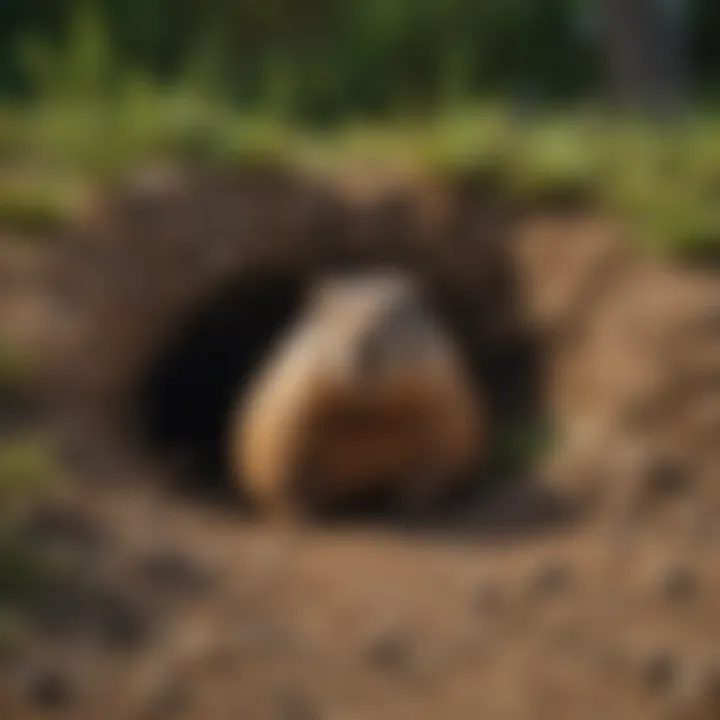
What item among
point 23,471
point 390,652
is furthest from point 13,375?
point 390,652

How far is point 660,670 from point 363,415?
1162 mm

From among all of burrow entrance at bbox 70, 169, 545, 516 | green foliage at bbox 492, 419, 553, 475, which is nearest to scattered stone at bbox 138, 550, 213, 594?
green foliage at bbox 492, 419, 553, 475

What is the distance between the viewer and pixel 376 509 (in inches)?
145

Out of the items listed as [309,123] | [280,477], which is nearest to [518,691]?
[280,477]

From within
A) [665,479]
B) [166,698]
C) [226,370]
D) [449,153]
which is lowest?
[166,698]

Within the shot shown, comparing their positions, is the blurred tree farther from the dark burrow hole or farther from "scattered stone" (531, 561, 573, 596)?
"scattered stone" (531, 561, 573, 596)

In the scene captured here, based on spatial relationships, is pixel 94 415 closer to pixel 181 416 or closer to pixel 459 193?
pixel 181 416

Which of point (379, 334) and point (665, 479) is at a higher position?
point (379, 334)

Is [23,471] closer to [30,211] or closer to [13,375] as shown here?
[13,375]

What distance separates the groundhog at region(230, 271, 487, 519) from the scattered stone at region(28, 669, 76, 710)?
1.16 meters

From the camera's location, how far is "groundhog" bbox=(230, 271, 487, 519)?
3590mm

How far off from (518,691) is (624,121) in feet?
10.1

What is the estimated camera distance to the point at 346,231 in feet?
15.4

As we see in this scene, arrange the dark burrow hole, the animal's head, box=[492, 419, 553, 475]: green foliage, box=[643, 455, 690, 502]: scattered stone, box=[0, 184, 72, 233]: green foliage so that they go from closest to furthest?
box=[643, 455, 690, 502]: scattered stone
the animal's head
box=[492, 419, 553, 475]: green foliage
box=[0, 184, 72, 233]: green foliage
the dark burrow hole
